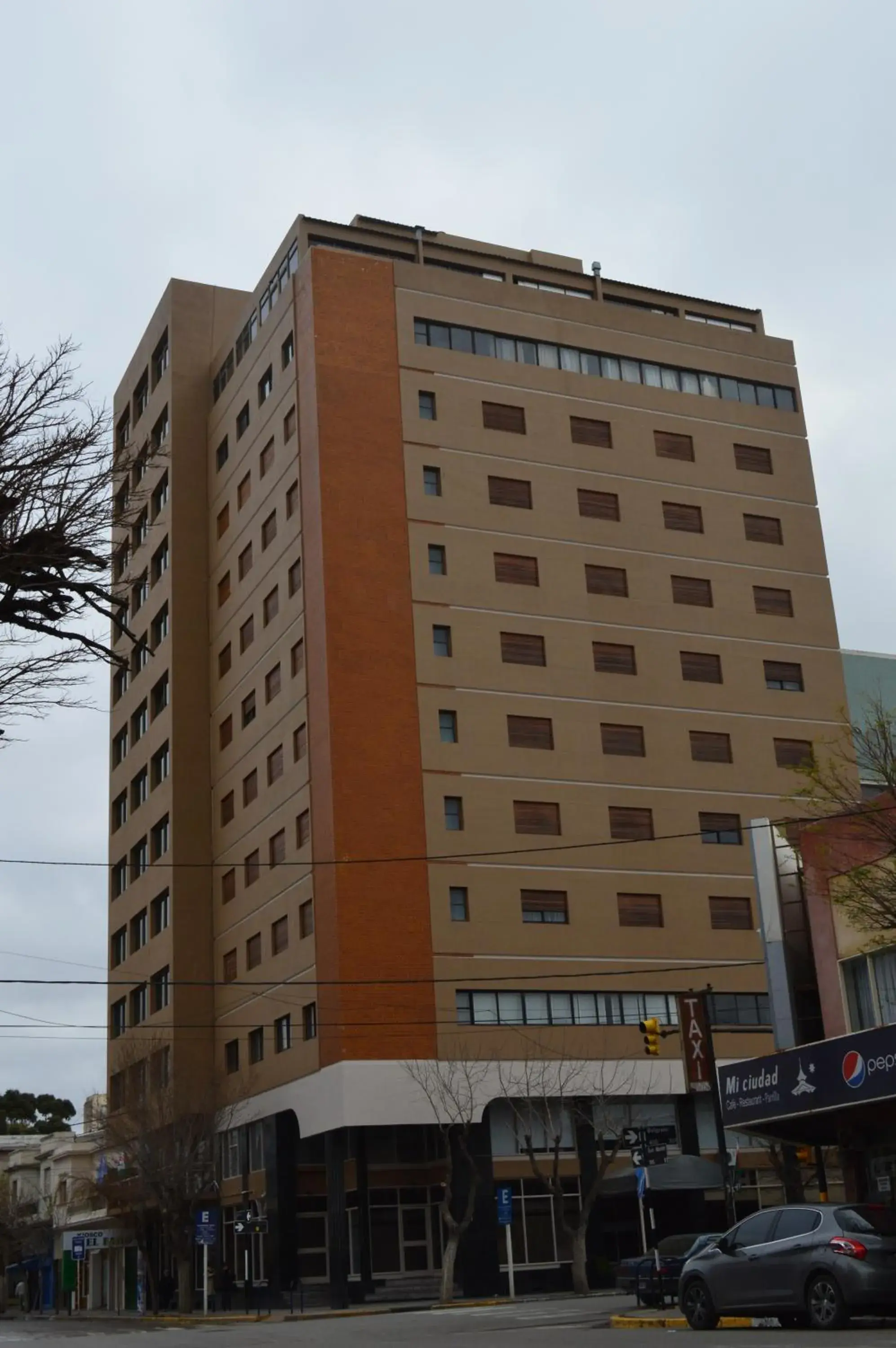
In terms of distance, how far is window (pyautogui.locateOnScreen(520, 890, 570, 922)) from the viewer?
51500 millimetres

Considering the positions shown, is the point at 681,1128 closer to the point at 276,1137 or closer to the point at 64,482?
the point at 276,1137

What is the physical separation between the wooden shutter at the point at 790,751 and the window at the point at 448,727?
13.3 metres

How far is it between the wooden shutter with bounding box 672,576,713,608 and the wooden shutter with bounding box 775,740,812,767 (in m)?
5.89

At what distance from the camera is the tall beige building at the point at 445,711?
49.5 meters

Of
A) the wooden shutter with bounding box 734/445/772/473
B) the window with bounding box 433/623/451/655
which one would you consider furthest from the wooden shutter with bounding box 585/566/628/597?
the wooden shutter with bounding box 734/445/772/473

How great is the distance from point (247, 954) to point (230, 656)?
12.3 meters

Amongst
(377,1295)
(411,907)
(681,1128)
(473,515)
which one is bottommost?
(377,1295)

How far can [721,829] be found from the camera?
5559cm

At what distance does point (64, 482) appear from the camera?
8844mm

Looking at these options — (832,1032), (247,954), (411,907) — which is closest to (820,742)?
(411,907)

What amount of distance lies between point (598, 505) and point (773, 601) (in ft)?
26.6

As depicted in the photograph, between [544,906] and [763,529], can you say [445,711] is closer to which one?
[544,906]

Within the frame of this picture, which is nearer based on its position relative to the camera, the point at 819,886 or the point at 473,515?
the point at 819,886

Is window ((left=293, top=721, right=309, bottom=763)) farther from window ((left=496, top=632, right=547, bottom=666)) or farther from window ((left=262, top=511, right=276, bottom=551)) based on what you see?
window ((left=262, top=511, right=276, bottom=551))
